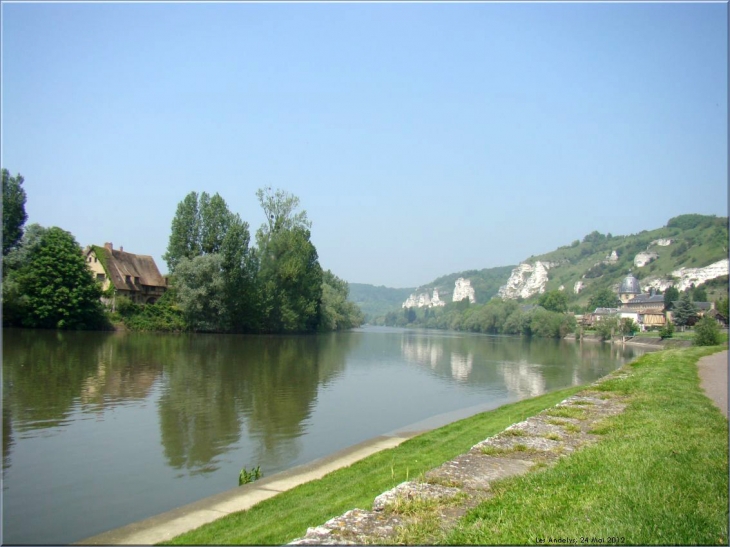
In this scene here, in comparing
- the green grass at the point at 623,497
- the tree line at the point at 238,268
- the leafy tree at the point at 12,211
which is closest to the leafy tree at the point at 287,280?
the tree line at the point at 238,268

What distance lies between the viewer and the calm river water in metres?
11.0

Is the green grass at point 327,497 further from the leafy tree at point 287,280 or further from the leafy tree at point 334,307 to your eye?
the leafy tree at point 334,307

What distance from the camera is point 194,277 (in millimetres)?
63375

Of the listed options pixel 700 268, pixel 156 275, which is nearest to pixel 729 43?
pixel 156 275

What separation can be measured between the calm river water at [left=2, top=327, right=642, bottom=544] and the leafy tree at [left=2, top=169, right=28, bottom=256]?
2122cm

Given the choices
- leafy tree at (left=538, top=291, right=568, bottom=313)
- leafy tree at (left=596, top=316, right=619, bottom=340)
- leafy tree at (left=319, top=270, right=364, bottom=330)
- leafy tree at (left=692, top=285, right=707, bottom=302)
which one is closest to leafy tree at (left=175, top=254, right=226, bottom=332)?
leafy tree at (left=319, top=270, right=364, bottom=330)

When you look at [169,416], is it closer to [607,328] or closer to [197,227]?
[197,227]

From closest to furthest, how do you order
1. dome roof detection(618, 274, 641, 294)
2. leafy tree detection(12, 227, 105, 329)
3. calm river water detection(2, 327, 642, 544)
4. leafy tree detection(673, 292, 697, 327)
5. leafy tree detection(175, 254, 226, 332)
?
1. calm river water detection(2, 327, 642, 544)
2. leafy tree detection(12, 227, 105, 329)
3. leafy tree detection(175, 254, 226, 332)
4. leafy tree detection(673, 292, 697, 327)
5. dome roof detection(618, 274, 641, 294)

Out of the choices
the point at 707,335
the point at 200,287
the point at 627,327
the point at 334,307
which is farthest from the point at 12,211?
the point at 627,327

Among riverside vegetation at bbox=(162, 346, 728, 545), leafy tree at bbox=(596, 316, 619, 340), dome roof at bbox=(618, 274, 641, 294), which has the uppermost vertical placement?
dome roof at bbox=(618, 274, 641, 294)

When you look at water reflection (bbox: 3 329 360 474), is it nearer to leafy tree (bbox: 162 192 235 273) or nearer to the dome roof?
leafy tree (bbox: 162 192 235 273)

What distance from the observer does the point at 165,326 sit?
2554 inches

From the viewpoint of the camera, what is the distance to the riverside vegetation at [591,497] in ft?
15.5

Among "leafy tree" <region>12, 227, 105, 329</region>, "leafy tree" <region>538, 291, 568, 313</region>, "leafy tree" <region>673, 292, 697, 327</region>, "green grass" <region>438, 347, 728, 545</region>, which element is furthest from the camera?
"leafy tree" <region>538, 291, 568, 313</region>
